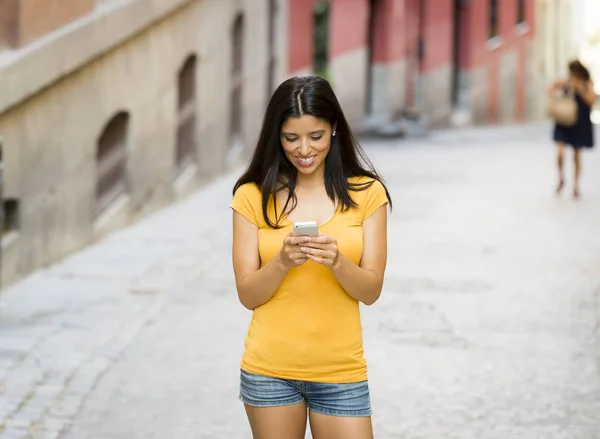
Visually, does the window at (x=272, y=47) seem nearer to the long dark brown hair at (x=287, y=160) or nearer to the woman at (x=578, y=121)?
the woman at (x=578, y=121)

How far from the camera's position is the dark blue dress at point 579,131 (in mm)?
14227

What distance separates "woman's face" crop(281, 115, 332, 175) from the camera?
3.39m

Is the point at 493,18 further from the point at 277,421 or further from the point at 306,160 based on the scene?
the point at 277,421

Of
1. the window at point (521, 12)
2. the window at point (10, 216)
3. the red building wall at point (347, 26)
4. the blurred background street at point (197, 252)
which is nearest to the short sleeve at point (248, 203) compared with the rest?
A: the blurred background street at point (197, 252)

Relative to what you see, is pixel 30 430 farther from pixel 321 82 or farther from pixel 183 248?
pixel 183 248

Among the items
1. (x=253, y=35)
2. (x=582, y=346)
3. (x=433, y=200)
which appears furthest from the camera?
(x=253, y=35)

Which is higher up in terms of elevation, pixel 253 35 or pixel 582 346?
pixel 253 35

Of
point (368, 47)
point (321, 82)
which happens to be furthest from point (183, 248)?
point (368, 47)

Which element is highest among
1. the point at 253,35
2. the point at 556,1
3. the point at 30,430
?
the point at 556,1

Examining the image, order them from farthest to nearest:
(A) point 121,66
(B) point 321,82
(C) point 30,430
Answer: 1. (A) point 121,66
2. (C) point 30,430
3. (B) point 321,82

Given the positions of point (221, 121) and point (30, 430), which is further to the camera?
point (221, 121)

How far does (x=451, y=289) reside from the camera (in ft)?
28.7

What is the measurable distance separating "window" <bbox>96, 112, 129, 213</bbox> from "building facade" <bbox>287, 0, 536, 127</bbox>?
26.8 ft

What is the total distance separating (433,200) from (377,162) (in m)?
5.34
